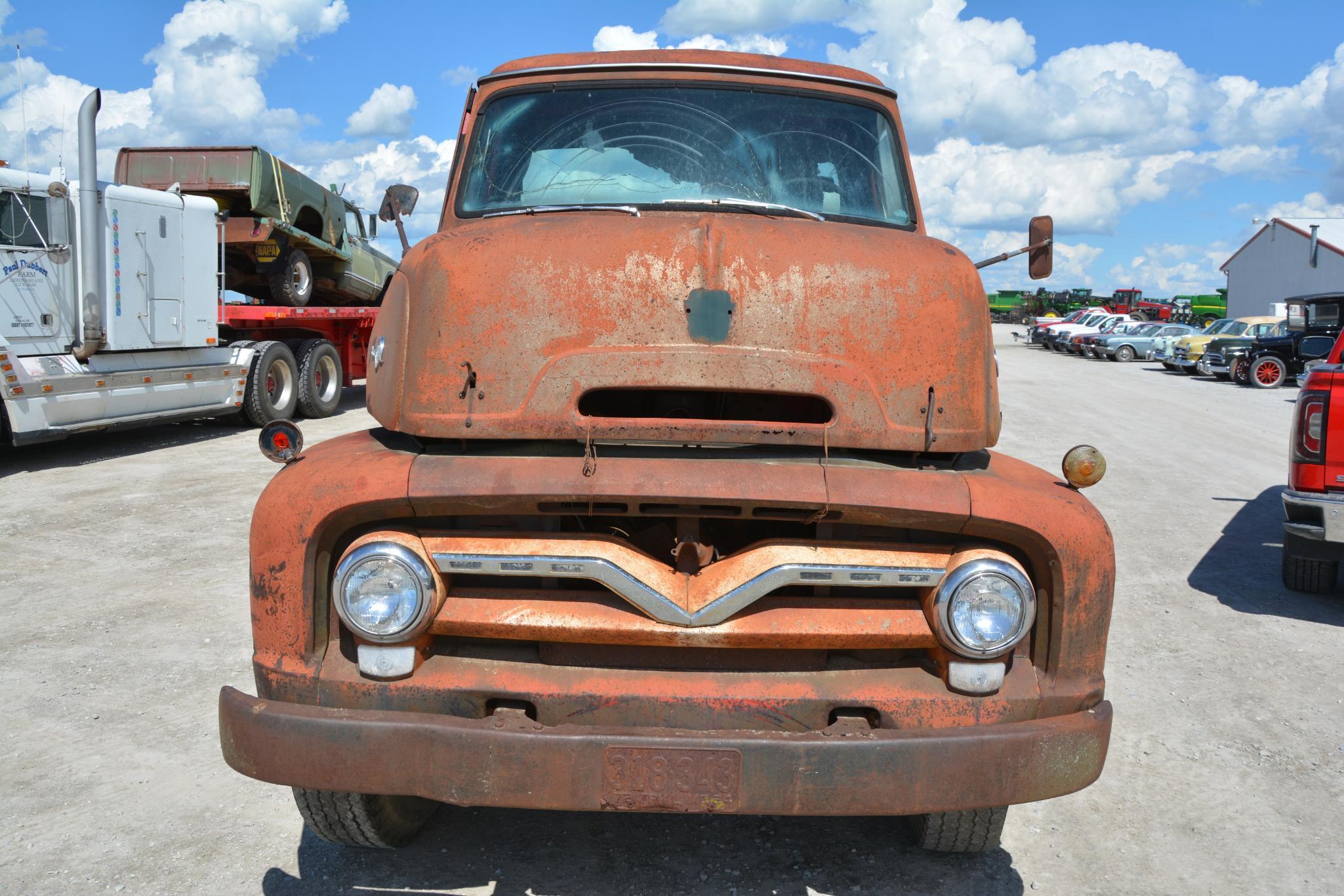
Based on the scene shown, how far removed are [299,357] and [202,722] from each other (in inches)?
452

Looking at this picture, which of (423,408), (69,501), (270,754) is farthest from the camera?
(69,501)

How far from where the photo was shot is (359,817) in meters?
3.01

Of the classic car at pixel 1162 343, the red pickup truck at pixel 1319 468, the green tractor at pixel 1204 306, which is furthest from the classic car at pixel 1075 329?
the red pickup truck at pixel 1319 468

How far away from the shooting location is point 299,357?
49.3 ft

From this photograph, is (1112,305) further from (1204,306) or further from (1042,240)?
(1042,240)

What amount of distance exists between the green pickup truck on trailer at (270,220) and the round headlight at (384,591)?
11.8m

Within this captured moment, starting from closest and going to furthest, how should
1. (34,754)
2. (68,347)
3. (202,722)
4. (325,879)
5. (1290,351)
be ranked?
(325,879) → (34,754) → (202,722) → (68,347) → (1290,351)

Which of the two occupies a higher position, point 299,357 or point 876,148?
point 876,148

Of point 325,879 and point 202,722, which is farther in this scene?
point 202,722

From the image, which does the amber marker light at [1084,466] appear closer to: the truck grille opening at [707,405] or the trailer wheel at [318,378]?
the truck grille opening at [707,405]

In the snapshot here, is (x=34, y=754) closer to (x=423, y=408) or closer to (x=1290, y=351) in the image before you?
(x=423, y=408)

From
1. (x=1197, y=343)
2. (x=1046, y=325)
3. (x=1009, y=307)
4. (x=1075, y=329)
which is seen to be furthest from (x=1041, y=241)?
(x=1009, y=307)

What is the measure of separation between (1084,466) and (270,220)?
14.0 m

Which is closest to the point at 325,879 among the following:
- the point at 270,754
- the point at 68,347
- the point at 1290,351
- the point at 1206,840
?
the point at 270,754
